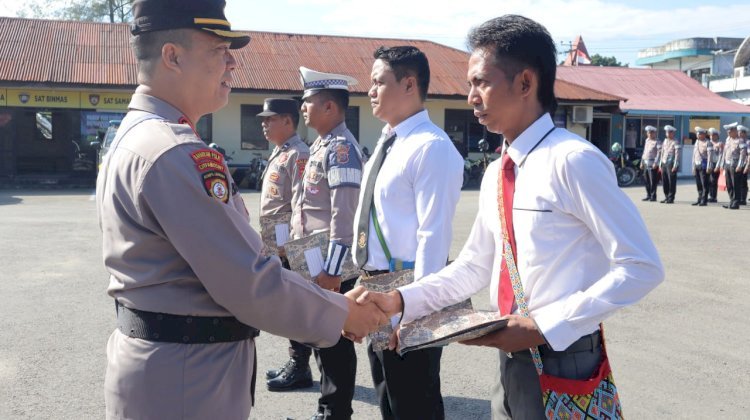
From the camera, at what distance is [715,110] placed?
2914 centimetres

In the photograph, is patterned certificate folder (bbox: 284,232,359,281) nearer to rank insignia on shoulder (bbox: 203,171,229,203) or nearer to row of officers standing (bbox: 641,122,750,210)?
rank insignia on shoulder (bbox: 203,171,229,203)

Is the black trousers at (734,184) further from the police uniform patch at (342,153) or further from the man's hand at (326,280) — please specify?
the man's hand at (326,280)

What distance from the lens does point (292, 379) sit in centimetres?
484

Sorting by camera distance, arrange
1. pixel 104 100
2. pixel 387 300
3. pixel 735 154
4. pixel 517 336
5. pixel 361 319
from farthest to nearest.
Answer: pixel 104 100, pixel 735 154, pixel 387 300, pixel 361 319, pixel 517 336

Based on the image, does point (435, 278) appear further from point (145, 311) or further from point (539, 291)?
point (145, 311)

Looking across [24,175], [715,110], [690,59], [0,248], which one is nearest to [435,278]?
[0,248]

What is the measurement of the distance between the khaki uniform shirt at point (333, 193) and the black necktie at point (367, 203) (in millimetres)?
508

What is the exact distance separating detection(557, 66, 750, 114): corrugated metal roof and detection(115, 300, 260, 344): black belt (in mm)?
27905

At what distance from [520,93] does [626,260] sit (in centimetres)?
64

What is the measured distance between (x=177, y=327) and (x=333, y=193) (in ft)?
7.32

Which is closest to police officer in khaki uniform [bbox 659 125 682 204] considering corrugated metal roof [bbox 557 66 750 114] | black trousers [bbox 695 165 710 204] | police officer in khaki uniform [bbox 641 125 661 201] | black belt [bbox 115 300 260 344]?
police officer in khaki uniform [bbox 641 125 661 201]

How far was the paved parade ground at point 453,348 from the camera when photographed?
4.44 metres

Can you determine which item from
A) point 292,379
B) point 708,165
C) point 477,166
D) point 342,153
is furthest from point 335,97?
point 477,166

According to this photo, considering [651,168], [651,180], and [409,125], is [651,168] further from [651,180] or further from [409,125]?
[409,125]
